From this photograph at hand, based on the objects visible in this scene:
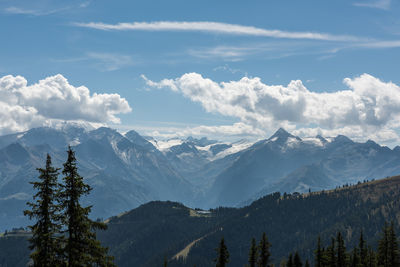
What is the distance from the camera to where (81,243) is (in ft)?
113

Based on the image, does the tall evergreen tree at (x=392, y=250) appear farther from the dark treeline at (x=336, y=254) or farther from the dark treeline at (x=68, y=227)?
the dark treeline at (x=68, y=227)

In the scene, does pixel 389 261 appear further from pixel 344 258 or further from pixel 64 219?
pixel 64 219

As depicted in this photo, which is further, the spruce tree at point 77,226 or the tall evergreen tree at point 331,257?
the tall evergreen tree at point 331,257

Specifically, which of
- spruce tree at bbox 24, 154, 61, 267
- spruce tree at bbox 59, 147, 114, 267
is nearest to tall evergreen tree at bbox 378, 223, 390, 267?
spruce tree at bbox 59, 147, 114, 267

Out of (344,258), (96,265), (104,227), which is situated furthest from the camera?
(344,258)

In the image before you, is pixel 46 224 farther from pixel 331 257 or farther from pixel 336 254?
pixel 336 254

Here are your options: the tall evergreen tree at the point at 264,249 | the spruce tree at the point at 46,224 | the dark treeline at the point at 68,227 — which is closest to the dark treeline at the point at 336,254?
the tall evergreen tree at the point at 264,249

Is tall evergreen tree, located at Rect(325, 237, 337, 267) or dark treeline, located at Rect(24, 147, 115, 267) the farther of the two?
tall evergreen tree, located at Rect(325, 237, 337, 267)

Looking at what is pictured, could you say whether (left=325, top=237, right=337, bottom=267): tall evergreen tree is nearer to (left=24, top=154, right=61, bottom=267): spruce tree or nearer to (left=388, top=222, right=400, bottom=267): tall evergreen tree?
(left=388, top=222, right=400, bottom=267): tall evergreen tree

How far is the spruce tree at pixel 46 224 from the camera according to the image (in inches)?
1348

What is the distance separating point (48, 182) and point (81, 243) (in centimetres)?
587

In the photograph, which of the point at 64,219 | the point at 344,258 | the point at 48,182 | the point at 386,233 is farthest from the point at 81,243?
the point at 386,233

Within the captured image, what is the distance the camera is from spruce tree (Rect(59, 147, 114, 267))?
33.8 metres

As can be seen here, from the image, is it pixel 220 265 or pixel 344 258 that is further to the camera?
pixel 344 258
